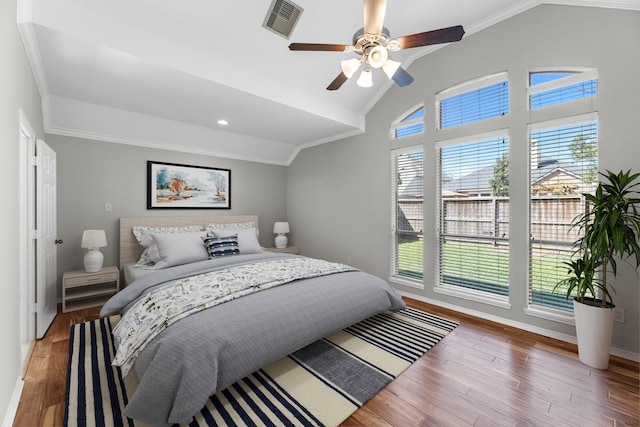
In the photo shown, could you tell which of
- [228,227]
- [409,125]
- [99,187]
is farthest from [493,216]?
[99,187]

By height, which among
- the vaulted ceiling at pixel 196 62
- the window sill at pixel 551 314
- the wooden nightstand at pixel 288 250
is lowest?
the window sill at pixel 551 314

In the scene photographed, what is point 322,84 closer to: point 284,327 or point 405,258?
point 405,258

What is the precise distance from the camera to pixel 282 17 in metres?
2.60

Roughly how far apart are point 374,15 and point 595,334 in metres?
2.77

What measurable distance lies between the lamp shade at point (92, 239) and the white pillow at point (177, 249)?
52 centimetres

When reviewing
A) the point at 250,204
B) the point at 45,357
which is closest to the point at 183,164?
the point at 250,204

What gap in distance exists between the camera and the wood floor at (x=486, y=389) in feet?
5.45

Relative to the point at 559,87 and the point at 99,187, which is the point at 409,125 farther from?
the point at 99,187

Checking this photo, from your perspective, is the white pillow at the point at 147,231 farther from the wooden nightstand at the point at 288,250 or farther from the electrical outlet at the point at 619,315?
the electrical outlet at the point at 619,315

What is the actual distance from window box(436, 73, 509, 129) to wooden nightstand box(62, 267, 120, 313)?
14.2 ft

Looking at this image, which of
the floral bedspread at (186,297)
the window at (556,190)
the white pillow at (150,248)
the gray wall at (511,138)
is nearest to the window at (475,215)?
the gray wall at (511,138)

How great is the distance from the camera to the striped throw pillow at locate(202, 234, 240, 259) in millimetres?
3609

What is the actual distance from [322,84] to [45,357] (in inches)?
146

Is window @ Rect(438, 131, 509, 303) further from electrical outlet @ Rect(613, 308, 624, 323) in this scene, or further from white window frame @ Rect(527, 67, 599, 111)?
electrical outlet @ Rect(613, 308, 624, 323)
